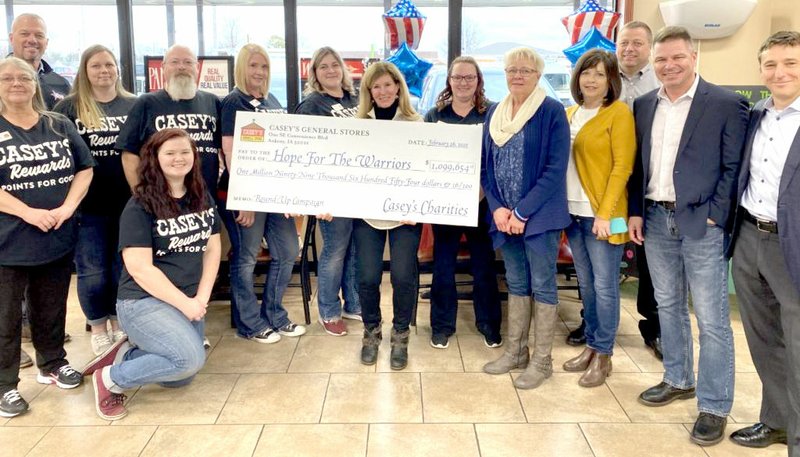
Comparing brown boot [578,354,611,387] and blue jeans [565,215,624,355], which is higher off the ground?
blue jeans [565,215,624,355]

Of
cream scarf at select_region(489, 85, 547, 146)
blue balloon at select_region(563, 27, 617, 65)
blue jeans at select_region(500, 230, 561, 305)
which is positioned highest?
blue balloon at select_region(563, 27, 617, 65)

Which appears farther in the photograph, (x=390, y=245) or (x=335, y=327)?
(x=335, y=327)

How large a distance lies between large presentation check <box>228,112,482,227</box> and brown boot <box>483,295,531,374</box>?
43 cm

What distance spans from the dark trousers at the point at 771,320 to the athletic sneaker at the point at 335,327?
2.01 meters

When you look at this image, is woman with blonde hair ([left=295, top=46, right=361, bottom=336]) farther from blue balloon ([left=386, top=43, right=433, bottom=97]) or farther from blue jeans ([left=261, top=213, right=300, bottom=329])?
blue balloon ([left=386, top=43, right=433, bottom=97])

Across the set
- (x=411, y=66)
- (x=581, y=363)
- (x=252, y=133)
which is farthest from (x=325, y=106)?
(x=581, y=363)

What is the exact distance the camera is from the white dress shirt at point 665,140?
232 centimetres

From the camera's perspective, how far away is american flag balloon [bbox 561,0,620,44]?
3968mm

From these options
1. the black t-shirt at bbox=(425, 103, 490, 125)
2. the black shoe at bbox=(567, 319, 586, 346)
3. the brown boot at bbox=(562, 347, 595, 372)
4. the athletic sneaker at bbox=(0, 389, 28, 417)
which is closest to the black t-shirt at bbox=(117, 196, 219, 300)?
the athletic sneaker at bbox=(0, 389, 28, 417)

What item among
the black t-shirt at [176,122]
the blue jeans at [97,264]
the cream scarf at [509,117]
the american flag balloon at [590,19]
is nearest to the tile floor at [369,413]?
the blue jeans at [97,264]

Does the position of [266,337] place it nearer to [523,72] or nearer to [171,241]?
[171,241]

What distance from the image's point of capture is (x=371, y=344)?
3133 millimetres

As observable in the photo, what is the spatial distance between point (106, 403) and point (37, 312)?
54 cm

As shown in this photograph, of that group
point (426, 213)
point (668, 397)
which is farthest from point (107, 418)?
point (668, 397)
